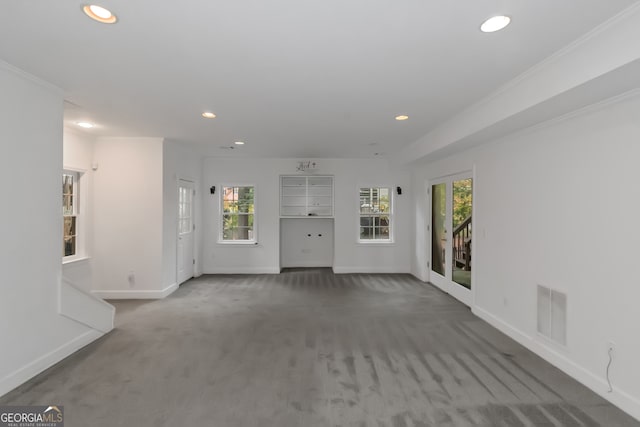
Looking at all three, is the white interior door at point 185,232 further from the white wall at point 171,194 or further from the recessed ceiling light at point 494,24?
the recessed ceiling light at point 494,24

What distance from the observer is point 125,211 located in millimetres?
5066

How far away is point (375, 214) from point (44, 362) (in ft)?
19.4

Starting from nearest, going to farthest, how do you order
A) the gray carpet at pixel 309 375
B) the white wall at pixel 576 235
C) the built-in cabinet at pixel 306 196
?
the gray carpet at pixel 309 375
the white wall at pixel 576 235
the built-in cabinet at pixel 306 196

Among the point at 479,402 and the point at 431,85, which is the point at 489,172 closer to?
the point at 431,85

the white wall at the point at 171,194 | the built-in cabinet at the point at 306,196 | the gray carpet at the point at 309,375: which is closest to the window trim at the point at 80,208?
the white wall at the point at 171,194

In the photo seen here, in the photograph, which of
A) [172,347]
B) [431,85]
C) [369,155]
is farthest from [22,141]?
[369,155]

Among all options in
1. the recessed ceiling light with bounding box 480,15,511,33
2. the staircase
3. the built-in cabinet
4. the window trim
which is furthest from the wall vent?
the window trim

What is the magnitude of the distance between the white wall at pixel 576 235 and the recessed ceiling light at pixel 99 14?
3542mm

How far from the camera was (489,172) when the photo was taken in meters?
4.13

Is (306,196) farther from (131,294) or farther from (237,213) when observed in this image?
(131,294)

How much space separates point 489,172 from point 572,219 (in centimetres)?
140

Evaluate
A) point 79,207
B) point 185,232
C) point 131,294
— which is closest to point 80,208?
point 79,207

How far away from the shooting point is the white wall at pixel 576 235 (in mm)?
2363

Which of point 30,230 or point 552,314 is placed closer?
point 30,230
